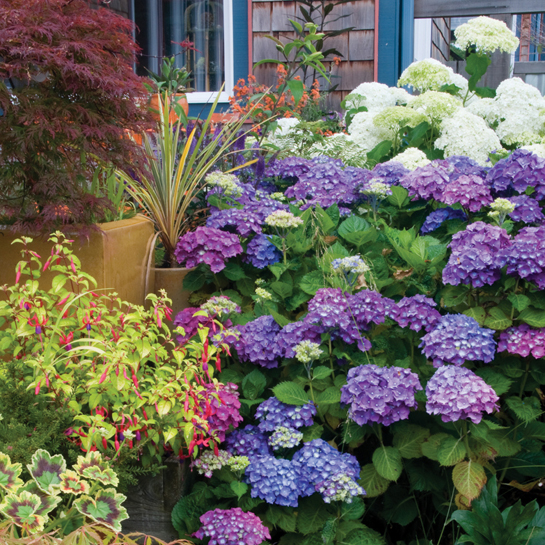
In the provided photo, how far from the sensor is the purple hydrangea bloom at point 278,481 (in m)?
1.50

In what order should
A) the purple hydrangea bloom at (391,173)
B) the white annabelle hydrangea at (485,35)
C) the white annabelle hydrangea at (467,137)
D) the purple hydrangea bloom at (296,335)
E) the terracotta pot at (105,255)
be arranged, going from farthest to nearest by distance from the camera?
1. the white annabelle hydrangea at (485,35)
2. the white annabelle hydrangea at (467,137)
3. the purple hydrangea bloom at (391,173)
4. the terracotta pot at (105,255)
5. the purple hydrangea bloom at (296,335)

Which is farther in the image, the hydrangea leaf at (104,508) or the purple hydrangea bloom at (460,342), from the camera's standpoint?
the purple hydrangea bloom at (460,342)

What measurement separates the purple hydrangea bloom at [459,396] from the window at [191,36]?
14.4 feet

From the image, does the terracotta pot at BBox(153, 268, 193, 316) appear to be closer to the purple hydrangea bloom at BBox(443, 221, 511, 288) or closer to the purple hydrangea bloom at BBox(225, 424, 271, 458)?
the purple hydrangea bloom at BBox(225, 424, 271, 458)

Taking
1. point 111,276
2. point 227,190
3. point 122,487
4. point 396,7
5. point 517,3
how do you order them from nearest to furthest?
point 122,487 < point 111,276 < point 227,190 < point 517,3 < point 396,7

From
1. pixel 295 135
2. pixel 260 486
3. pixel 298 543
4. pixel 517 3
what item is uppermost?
pixel 517 3

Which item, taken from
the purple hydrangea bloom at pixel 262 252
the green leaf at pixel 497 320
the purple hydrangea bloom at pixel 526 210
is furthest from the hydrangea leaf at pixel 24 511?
the purple hydrangea bloom at pixel 526 210

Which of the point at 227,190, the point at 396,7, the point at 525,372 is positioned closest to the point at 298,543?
the point at 525,372

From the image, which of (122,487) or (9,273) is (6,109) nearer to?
(9,273)

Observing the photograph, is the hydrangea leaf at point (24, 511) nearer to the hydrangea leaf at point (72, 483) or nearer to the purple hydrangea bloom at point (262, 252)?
the hydrangea leaf at point (72, 483)

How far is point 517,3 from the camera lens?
12.8ft

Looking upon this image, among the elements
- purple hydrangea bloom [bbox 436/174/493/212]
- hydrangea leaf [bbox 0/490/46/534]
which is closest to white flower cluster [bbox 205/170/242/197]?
purple hydrangea bloom [bbox 436/174/493/212]

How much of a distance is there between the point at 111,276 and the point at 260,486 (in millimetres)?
871

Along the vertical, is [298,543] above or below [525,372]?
below
